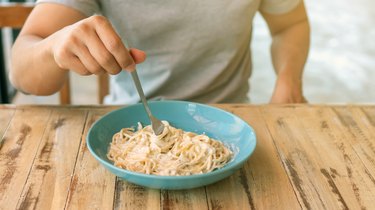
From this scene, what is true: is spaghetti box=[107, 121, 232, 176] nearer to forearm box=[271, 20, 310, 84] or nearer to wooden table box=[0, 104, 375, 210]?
wooden table box=[0, 104, 375, 210]

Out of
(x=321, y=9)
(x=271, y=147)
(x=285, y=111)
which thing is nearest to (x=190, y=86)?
(x=285, y=111)

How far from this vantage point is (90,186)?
932 millimetres

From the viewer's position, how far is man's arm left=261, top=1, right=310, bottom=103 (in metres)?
1.54

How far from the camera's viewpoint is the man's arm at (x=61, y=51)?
93 cm

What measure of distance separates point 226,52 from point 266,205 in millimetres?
641

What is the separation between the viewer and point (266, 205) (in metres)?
0.90

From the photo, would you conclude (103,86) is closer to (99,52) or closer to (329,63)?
(99,52)

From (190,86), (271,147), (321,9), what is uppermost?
(271,147)

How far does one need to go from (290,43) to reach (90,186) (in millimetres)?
910

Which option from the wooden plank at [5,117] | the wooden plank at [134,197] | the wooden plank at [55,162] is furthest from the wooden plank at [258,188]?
the wooden plank at [5,117]

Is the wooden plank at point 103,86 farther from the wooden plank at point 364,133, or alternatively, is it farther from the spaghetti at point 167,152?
the wooden plank at point 364,133

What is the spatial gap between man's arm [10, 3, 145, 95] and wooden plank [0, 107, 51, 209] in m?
0.07

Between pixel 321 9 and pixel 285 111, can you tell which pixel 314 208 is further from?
pixel 321 9

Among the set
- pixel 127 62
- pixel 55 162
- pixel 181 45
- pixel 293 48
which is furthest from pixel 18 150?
pixel 293 48
